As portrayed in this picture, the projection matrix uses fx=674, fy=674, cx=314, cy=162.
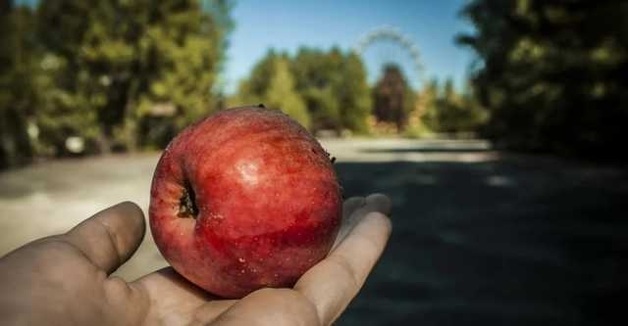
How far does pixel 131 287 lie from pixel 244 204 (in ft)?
2.04

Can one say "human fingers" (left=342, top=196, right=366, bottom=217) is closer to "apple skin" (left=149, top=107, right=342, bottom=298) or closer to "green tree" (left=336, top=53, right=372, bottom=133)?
"apple skin" (left=149, top=107, right=342, bottom=298)

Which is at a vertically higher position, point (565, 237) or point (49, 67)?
point (49, 67)

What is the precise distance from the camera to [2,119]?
27859 millimetres

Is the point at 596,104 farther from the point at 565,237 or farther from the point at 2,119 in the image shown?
the point at 2,119

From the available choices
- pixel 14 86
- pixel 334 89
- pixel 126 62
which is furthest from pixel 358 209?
pixel 334 89

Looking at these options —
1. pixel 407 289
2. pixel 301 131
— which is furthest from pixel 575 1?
pixel 301 131

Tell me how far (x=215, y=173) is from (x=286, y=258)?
38cm

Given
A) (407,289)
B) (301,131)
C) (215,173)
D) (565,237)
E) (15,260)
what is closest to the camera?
(15,260)

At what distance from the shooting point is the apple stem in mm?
2463

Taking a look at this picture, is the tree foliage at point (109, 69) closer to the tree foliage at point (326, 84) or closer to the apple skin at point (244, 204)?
the apple skin at point (244, 204)

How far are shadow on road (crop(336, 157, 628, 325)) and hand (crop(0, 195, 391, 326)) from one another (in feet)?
11.7

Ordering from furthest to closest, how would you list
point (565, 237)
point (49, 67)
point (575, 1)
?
point (49, 67) → point (575, 1) → point (565, 237)

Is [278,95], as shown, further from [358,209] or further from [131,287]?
[131,287]

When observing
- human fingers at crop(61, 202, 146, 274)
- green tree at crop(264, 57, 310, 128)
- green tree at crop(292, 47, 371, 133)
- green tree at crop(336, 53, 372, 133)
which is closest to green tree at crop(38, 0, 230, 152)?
green tree at crop(264, 57, 310, 128)
